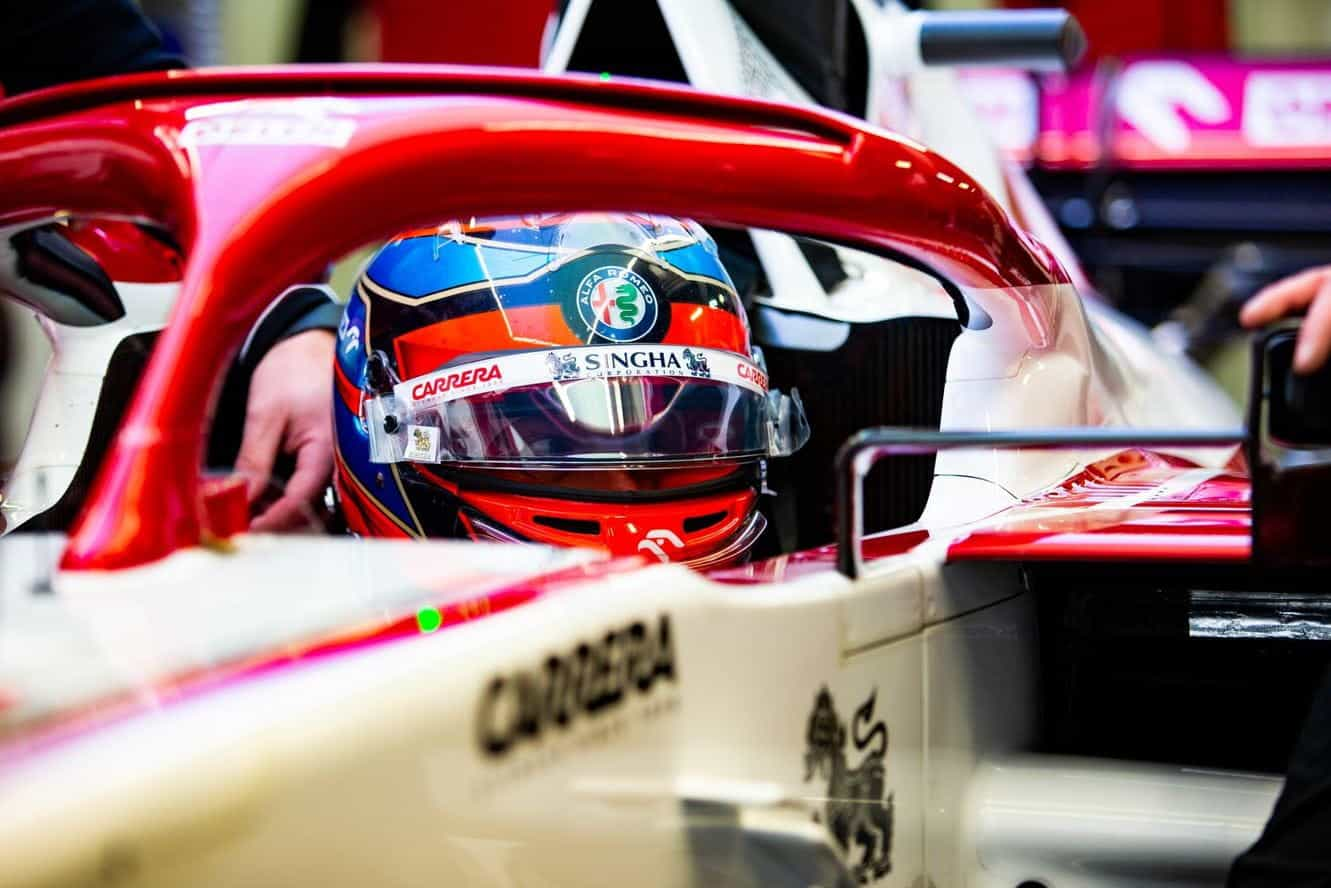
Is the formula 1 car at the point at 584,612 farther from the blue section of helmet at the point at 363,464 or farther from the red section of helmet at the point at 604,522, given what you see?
the blue section of helmet at the point at 363,464

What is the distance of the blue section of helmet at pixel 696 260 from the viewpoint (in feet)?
4.73

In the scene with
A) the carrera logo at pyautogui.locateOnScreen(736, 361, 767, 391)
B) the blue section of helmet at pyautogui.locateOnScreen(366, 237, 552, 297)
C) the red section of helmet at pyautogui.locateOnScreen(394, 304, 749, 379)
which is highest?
the blue section of helmet at pyautogui.locateOnScreen(366, 237, 552, 297)

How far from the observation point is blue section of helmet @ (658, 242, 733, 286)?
1441 mm

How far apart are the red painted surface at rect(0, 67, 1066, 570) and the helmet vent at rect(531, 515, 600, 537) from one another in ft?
1.17

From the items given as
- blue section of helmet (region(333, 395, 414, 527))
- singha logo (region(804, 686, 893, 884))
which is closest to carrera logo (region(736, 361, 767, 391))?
blue section of helmet (region(333, 395, 414, 527))

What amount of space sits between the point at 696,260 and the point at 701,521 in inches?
10.2

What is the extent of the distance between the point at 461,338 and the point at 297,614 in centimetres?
62

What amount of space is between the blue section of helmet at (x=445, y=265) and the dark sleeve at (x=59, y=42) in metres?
0.77

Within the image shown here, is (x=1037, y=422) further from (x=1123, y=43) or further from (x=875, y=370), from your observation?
(x=1123, y=43)

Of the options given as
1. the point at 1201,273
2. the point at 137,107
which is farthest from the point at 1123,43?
the point at 137,107

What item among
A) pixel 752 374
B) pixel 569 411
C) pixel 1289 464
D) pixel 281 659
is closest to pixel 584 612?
pixel 281 659

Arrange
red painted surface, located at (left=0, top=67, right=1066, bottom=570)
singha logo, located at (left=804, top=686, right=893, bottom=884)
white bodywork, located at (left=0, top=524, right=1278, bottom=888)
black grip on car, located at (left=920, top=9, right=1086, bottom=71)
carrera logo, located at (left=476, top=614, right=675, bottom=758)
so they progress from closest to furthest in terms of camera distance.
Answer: white bodywork, located at (left=0, top=524, right=1278, bottom=888) → carrera logo, located at (left=476, top=614, right=675, bottom=758) → red painted surface, located at (left=0, top=67, right=1066, bottom=570) → singha logo, located at (left=804, top=686, right=893, bottom=884) → black grip on car, located at (left=920, top=9, right=1086, bottom=71)

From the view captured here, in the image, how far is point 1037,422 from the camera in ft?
4.66

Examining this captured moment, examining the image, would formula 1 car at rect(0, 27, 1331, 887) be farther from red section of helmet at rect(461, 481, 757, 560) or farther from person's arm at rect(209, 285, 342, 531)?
person's arm at rect(209, 285, 342, 531)
